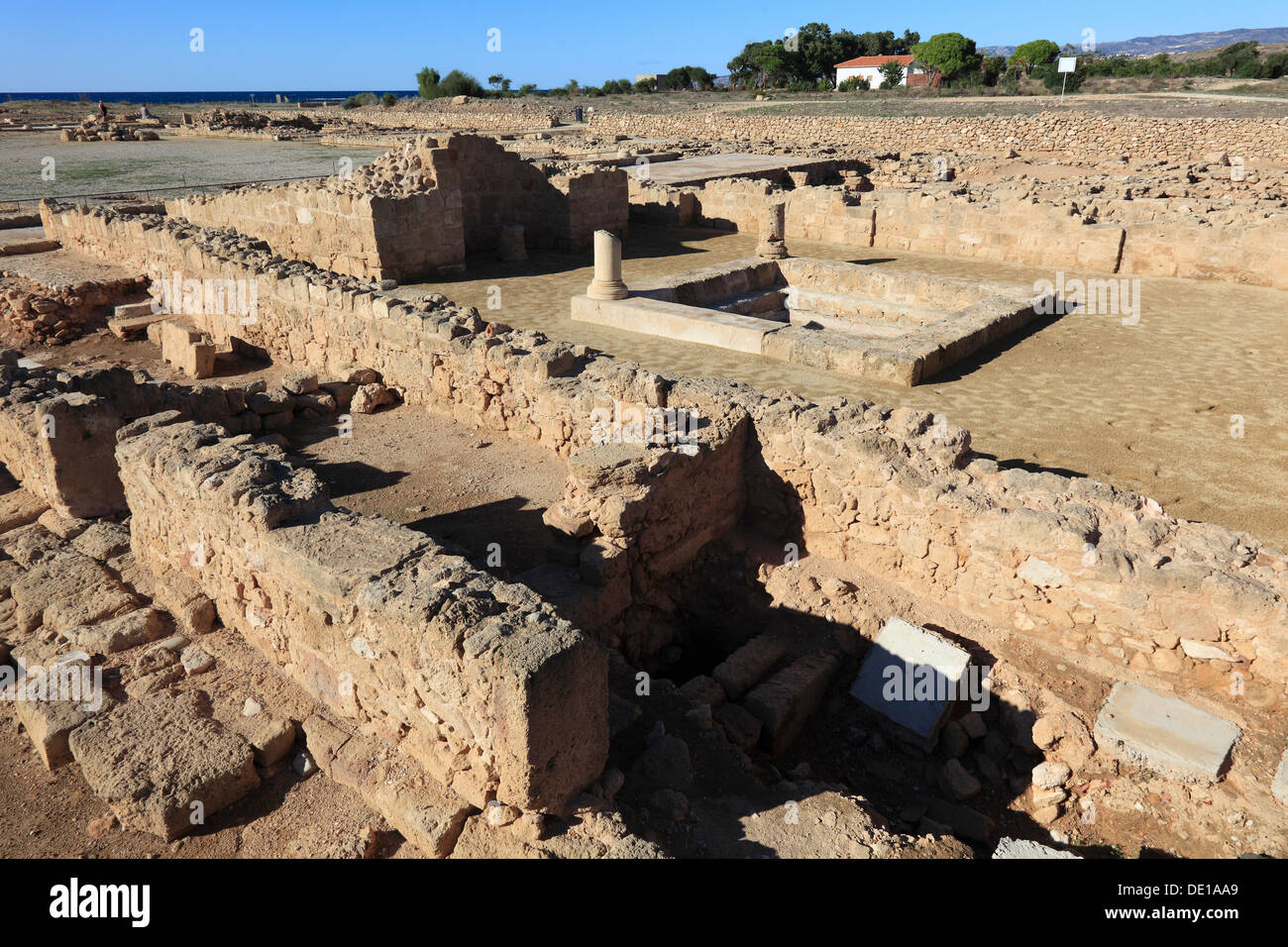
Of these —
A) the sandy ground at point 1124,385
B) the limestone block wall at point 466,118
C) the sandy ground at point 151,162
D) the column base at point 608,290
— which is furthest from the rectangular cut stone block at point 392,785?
the limestone block wall at point 466,118

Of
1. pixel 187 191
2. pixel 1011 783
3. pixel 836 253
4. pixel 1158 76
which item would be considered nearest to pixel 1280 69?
pixel 1158 76

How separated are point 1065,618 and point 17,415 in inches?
317

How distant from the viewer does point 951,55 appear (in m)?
56.7

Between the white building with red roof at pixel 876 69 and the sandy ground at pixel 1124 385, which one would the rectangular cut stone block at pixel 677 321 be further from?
the white building with red roof at pixel 876 69

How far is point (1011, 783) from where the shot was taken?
4.94 metres

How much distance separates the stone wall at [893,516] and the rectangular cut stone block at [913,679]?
557 mm

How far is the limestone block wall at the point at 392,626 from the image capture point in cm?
342

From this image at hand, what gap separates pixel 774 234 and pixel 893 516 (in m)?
9.40

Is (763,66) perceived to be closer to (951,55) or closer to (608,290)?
(951,55)

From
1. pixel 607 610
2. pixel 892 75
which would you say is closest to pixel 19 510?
pixel 607 610

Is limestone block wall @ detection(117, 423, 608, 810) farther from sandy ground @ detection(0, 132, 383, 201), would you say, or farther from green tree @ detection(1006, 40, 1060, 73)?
green tree @ detection(1006, 40, 1060, 73)

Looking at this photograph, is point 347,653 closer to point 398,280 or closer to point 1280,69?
point 398,280

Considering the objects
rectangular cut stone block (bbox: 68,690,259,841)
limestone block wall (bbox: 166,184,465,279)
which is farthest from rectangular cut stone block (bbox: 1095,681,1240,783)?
limestone block wall (bbox: 166,184,465,279)
